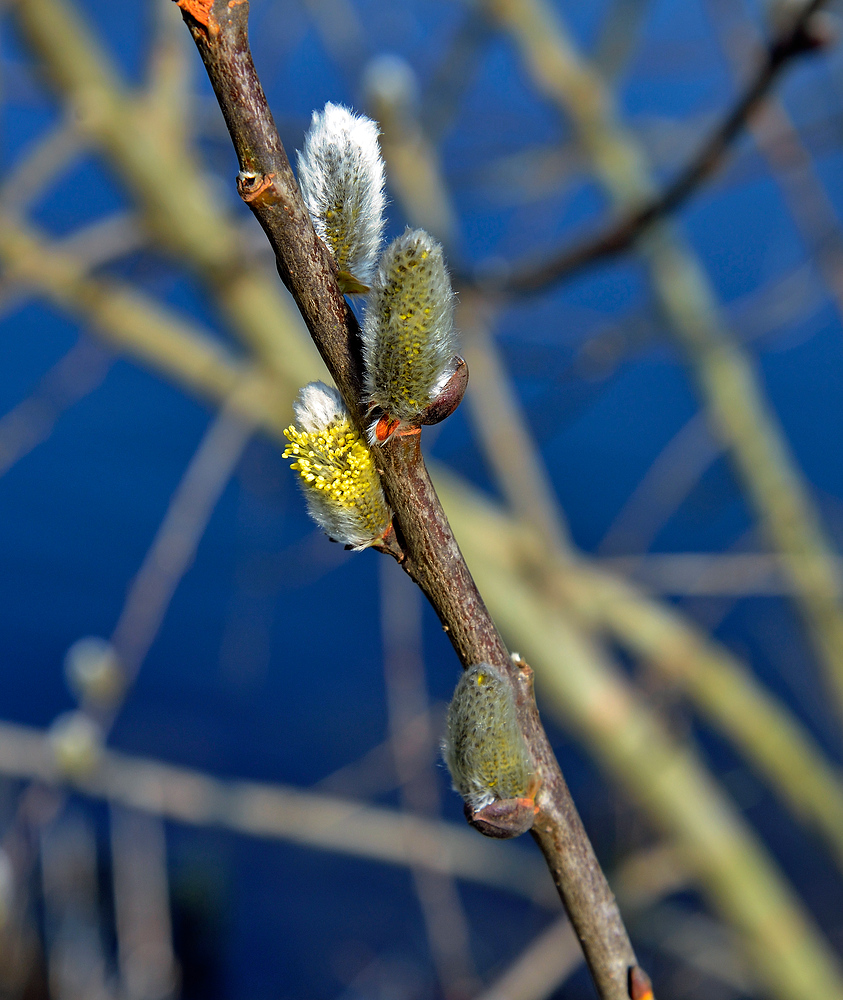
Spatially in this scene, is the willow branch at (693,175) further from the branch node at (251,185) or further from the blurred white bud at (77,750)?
the blurred white bud at (77,750)

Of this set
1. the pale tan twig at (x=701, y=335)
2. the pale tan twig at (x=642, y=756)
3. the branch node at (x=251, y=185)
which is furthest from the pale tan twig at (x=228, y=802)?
the branch node at (x=251, y=185)

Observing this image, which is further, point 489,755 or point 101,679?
point 101,679

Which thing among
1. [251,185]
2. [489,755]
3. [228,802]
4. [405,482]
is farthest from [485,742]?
[228,802]

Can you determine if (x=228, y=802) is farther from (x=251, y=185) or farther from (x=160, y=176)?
(x=251, y=185)

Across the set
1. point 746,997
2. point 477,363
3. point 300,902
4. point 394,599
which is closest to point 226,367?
point 477,363

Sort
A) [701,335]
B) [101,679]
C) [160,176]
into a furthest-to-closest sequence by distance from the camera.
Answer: [701,335] < [101,679] < [160,176]

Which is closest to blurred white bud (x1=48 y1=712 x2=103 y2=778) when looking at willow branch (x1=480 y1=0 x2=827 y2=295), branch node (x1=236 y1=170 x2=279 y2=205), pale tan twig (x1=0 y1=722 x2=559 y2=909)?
pale tan twig (x1=0 y1=722 x2=559 y2=909)
